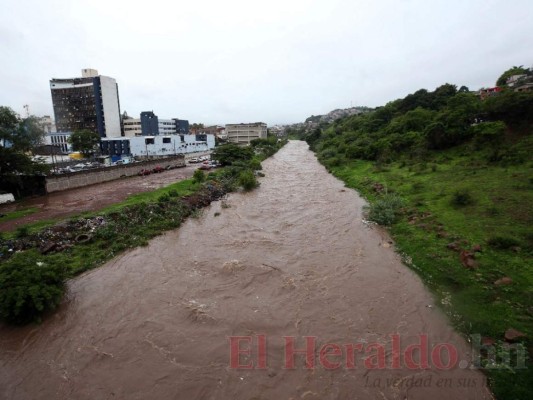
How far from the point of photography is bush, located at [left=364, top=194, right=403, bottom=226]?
15.4m

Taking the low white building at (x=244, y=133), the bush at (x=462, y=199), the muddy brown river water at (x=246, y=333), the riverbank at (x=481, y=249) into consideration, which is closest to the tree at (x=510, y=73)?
the riverbank at (x=481, y=249)

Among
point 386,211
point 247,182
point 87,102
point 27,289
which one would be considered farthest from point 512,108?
point 87,102

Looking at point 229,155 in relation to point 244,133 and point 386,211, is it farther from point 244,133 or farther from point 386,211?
point 244,133

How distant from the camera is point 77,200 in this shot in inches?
929

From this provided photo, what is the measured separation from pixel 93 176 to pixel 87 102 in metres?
42.5

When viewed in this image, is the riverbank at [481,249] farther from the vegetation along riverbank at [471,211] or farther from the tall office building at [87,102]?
the tall office building at [87,102]

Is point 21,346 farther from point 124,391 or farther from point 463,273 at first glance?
point 463,273

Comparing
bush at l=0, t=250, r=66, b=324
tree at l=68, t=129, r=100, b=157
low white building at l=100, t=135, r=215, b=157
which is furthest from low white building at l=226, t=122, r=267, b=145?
bush at l=0, t=250, r=66, b=324

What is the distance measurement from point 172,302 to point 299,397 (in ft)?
16.6

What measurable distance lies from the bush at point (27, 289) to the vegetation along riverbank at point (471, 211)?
11.4 metres

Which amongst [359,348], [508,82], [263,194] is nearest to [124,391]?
[359,348]

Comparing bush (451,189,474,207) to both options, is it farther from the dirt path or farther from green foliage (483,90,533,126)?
the dirt path

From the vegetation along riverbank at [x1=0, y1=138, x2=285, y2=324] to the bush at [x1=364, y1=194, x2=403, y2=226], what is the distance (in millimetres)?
10728

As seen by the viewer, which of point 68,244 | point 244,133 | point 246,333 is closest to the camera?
point 246,333
